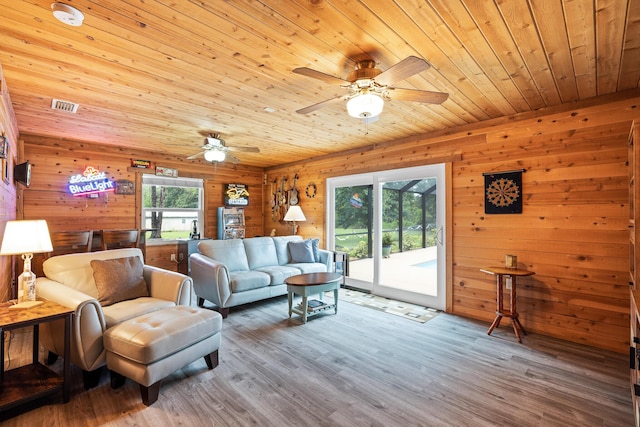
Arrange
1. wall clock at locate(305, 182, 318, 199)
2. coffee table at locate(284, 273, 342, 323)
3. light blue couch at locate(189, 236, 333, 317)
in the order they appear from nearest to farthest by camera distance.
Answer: coffee table at locate(284, 273, 342, 323) → light blue couch at locate(189, 236, 333, 317) → wall clock at locate(305, 182, 318, 199)

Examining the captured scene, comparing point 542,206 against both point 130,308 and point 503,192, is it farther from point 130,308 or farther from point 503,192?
point 130,308

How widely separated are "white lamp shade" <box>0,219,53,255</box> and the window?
357 centimetres

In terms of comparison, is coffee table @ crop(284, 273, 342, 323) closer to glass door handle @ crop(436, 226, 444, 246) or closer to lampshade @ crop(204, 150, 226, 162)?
glass door handle @ crop(436, 226, 444, 246)

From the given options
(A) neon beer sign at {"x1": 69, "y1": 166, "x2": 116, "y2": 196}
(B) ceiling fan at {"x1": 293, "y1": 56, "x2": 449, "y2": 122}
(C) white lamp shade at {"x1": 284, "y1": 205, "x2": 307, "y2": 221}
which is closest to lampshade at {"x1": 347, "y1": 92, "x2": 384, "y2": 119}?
(B) ceiling fan at {"x1": 293, "y1": 56, "x2": 449, "y2": 122}

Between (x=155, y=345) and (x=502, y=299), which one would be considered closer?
(x=155, y=345)

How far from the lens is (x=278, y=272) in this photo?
440 centimetres

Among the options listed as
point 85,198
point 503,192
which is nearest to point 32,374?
point 85,198

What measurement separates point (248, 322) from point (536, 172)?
3778 millimetres

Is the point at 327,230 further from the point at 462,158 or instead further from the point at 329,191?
the point at 462,158

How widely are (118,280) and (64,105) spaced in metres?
2.00

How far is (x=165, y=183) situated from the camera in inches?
229

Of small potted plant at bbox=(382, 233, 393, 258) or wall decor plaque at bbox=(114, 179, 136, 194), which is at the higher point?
wall decor plaque at bbox=(114, 179, 136, 194)

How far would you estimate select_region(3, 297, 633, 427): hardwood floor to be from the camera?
197 cm

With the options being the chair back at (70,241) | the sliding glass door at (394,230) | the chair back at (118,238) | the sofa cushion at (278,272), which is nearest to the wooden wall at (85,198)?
the chair back at (70,241)
